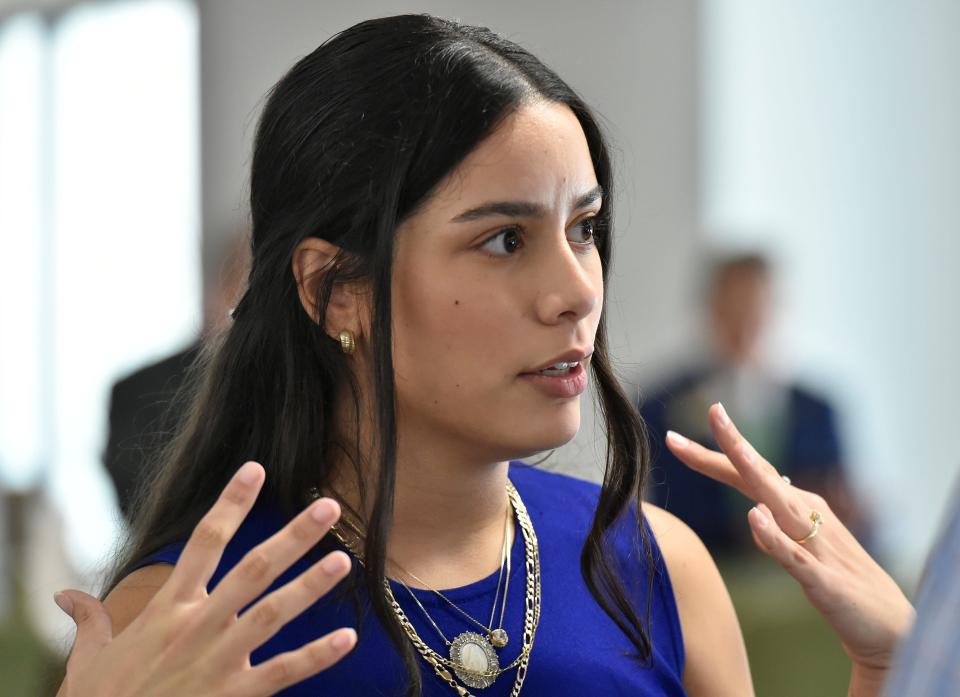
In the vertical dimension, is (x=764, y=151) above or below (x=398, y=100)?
below

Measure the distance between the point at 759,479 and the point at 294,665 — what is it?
57 cm

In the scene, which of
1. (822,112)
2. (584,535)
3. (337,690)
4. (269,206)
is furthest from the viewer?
(822,112)

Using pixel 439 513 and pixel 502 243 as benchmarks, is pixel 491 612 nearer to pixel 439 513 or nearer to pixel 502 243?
pixel 439 513

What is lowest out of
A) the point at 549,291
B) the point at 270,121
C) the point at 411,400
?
the point at 411,400

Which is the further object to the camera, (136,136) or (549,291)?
(136,136)

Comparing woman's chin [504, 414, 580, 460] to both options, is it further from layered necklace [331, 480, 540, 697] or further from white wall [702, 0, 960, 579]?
white wall [702, 0, 960, 579]

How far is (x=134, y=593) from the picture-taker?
1602 millimetres

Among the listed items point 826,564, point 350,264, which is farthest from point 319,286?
point 826,564

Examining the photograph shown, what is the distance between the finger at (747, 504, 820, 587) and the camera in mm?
1543

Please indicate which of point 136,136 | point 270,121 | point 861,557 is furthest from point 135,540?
point 136,136

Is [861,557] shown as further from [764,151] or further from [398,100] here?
[764,151]

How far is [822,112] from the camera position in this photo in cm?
642

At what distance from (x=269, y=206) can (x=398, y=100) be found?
21cm

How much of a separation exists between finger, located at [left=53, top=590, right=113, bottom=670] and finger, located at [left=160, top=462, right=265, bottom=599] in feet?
0.40
